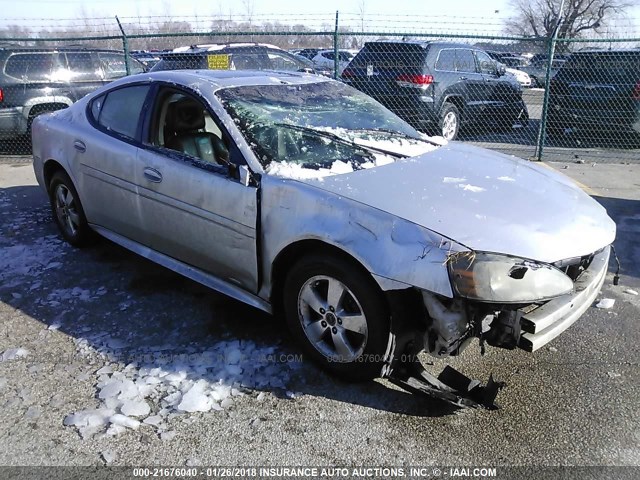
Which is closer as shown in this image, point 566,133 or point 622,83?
point 622,83

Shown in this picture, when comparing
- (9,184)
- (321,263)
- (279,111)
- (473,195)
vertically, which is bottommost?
(9,184)

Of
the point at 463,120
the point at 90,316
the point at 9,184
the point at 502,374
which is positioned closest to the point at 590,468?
the point at 502,374

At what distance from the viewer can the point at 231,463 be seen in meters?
2.41

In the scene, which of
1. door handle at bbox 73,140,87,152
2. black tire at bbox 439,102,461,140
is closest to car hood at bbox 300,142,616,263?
door handle at bbox 73,140,87,152

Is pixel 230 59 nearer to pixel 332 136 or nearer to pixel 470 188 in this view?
pixel 332 136

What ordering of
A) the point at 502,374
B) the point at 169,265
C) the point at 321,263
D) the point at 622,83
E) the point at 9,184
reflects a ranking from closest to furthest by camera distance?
the point at 321,263
the point at 502,374
the point at 169,265
the point at 9,184
the point at 622,83

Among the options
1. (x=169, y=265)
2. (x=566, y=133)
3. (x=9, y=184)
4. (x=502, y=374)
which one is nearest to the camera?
(x=502, y=374)

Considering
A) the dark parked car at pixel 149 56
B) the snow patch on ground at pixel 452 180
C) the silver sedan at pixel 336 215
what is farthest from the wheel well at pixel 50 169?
the dark parked car at pixel 149 56

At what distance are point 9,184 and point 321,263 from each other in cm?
597

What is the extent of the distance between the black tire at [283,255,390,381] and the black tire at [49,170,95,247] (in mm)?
2379

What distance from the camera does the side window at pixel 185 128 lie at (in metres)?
3.55

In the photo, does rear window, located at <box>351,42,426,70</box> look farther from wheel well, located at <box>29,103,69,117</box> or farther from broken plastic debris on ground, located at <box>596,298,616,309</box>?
broken plastic debris on ground, located at <box>596,298,616,309</box>

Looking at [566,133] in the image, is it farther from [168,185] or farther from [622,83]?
[168,185]

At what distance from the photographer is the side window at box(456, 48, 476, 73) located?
9.70m
